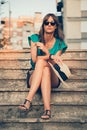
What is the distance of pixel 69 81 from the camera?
4.93m

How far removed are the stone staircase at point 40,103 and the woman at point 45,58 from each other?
0.36 feet

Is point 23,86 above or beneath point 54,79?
beneath

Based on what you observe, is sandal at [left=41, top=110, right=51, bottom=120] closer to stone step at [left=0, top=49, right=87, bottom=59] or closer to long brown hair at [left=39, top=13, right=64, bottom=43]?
long brown hair at [left=39, top=13, right=64, bottom=43]

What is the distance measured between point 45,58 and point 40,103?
561mm

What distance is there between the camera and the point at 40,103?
419cm

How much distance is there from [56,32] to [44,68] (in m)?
0.70

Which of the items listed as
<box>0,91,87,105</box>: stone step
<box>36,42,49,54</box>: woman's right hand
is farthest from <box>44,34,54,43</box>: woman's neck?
<box>0,91,87,105</box>: stone step

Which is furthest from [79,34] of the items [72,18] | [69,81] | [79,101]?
[79,101]

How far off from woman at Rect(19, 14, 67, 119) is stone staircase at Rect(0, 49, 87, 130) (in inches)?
4.4

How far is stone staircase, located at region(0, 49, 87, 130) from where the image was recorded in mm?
3850

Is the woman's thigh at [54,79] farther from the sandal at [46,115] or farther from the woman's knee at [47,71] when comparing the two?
the sandal at [46,115]

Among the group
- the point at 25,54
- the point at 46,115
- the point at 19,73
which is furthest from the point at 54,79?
the point at 25,54

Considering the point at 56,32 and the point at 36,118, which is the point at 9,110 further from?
the point at 56,32

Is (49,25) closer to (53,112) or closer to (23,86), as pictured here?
(23,86)
